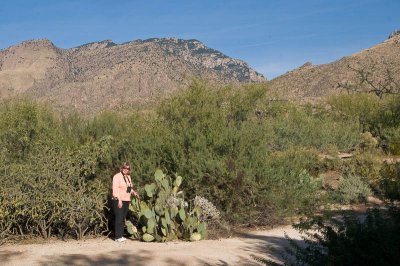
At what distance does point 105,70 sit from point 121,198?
83.0 metres

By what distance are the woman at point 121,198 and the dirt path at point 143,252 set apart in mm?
313

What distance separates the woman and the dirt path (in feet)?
1.03

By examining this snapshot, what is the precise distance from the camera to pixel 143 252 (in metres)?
9.51

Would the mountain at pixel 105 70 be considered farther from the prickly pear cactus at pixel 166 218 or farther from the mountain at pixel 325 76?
the prickly pear cactus at pixel 166 218

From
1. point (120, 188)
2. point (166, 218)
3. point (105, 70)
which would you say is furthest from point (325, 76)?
point (166, 218)

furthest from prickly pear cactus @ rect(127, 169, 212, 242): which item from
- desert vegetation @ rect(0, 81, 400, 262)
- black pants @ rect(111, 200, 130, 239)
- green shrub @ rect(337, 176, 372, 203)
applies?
green shrub @ rect(337, 176, 372, 203)

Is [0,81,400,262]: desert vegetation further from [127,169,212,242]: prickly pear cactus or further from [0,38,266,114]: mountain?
[0,38,266,114]: mountain

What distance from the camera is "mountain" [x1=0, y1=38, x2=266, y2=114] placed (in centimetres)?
7796

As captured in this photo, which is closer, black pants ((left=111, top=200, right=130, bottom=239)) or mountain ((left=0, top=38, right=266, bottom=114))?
black pants ((left=111, top=200, right=130, bottom=239))

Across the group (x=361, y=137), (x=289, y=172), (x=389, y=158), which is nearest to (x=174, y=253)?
(x=289, y=172)

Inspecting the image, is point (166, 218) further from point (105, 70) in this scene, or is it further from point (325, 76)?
point (105, 70)

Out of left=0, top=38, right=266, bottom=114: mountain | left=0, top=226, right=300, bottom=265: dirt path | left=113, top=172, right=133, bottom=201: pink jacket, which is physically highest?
left=0, top=38, right=266, bottom=114: mountain

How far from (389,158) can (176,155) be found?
13.6 metres

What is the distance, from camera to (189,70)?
267 ft
